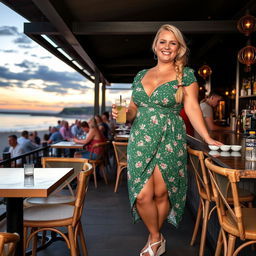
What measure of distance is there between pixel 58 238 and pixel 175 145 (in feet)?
4.19

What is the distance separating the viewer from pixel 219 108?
10734 mm

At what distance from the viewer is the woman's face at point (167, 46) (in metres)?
2.66

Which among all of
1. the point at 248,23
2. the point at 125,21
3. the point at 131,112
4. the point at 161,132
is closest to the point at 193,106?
the point at 161,132

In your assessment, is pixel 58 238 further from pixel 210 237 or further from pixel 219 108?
pixel 219 108

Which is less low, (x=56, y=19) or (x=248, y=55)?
(x=56, y=19)

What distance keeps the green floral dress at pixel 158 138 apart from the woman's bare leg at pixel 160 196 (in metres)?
0.03

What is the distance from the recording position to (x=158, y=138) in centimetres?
264

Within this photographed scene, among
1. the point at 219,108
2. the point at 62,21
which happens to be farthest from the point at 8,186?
the point at 219,108

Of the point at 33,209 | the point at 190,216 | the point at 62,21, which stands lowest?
the point at 190,216

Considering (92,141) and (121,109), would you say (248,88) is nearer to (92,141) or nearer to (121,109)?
(92,141)

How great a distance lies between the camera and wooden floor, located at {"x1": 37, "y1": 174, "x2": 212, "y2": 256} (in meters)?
3.02

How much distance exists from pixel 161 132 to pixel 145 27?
448cm

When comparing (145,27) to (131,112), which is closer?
(131,112)

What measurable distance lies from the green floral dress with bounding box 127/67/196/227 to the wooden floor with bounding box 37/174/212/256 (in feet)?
1.99
